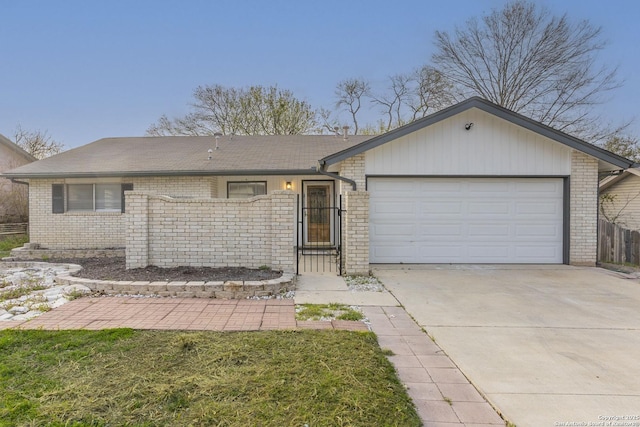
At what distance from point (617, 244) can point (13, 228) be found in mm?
22011

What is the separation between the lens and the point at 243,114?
20.7 metres

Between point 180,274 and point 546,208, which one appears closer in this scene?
point 180,274

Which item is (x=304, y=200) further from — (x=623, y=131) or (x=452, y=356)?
(x=623, y=131)

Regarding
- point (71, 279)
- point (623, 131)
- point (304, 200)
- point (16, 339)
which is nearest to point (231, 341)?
point (16, 339)

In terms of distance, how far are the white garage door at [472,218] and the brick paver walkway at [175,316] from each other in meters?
4.39

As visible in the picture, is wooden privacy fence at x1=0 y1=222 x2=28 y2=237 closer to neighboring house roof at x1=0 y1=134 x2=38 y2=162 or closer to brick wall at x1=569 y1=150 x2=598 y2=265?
neighboring house roof at x1=0 y1=134 x2=38 y2=162

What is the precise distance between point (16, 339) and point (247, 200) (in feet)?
13.4

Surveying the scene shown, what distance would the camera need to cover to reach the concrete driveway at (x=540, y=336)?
254 cm

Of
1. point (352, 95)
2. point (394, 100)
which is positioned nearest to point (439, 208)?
point (394, 100)

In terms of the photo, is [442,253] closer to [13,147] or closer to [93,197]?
[93,197]

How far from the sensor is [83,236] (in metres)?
10.5

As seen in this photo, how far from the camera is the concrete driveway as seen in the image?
2535 millimetres

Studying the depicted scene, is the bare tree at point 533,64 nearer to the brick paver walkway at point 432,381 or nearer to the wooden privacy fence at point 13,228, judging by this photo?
the brick paver walkway at point 432,381

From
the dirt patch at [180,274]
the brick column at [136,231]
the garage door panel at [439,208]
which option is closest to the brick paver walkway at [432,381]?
→ the dirt patch at [180,274]
